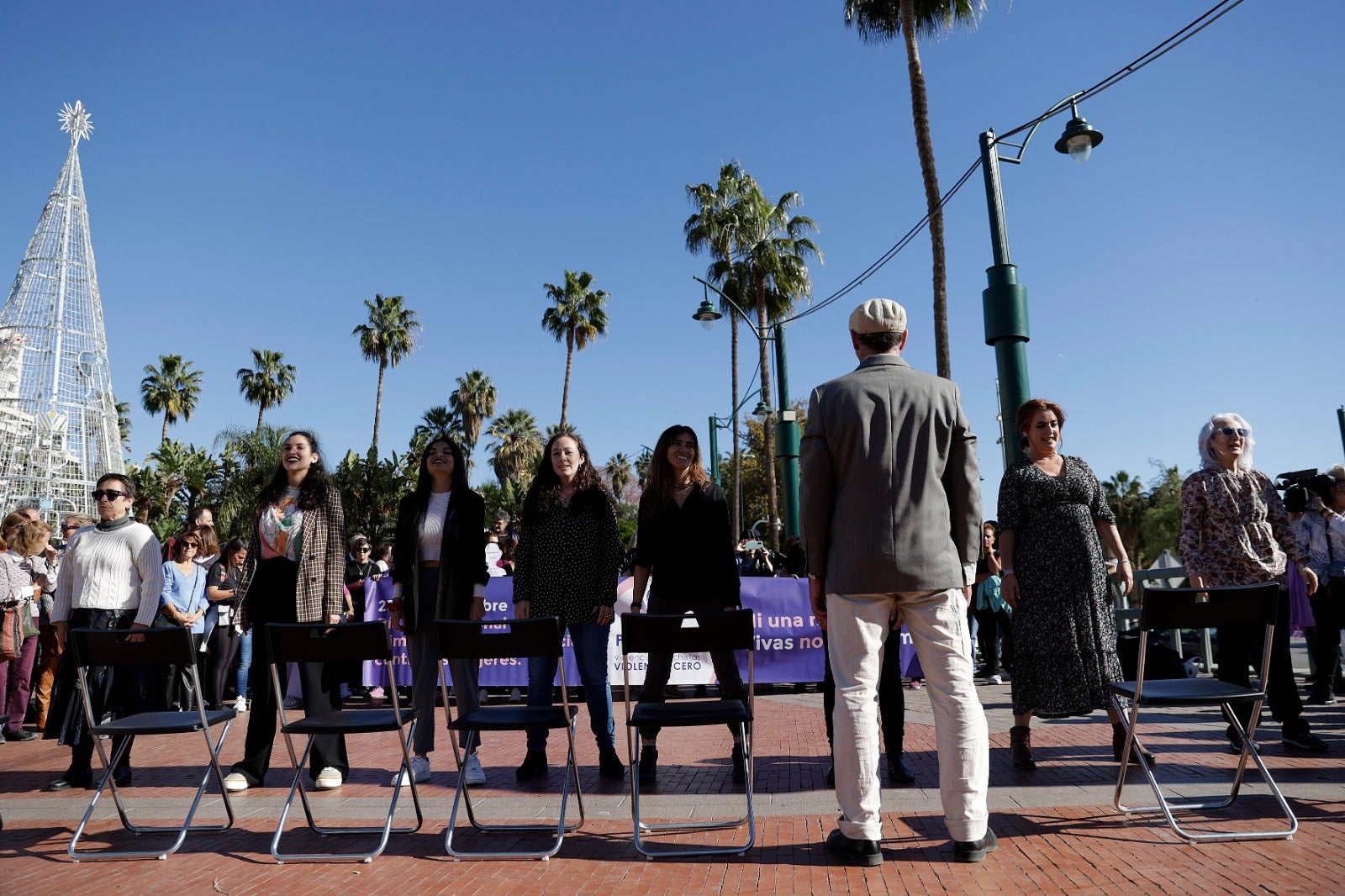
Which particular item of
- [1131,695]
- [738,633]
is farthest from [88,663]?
[1131,695]

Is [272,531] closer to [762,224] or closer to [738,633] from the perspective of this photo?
[738,633]

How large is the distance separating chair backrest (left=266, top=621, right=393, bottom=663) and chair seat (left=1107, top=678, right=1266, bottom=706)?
329 cm

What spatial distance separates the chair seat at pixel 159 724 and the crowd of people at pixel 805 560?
1.99ft

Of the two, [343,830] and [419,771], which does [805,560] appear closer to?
[419,771]

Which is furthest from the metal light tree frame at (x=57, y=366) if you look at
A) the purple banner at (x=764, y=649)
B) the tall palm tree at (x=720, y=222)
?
the purple banner at (x=764, y=649)

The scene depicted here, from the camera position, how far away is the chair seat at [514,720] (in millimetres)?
3811

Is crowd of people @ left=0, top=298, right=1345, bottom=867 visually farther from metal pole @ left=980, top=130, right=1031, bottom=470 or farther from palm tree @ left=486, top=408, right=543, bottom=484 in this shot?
palm tree @ left=486, top=408, right=543, bottom=484

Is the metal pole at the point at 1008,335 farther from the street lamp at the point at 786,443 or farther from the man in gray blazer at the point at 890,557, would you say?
the street lamp at the point at 786,443

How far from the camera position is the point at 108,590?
5.54 meters

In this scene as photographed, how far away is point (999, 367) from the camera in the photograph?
7.26 metres

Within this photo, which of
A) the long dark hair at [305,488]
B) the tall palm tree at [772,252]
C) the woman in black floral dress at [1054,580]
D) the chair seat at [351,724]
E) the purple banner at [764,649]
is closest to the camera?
the chair seat at [351,724]

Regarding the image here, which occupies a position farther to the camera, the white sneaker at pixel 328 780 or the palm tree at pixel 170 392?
the palm tree at pixel 170 392

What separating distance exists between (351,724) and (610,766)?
1.66 meters

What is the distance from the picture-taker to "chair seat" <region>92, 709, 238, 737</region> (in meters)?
4.00
